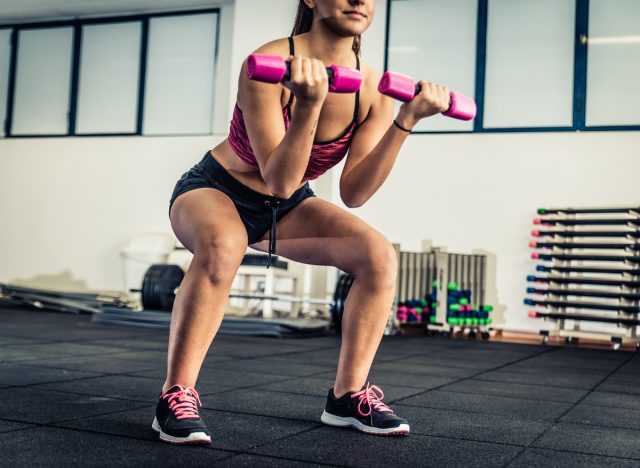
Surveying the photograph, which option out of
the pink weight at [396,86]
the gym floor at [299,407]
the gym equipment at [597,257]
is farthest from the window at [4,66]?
the pink weight at [396,86]

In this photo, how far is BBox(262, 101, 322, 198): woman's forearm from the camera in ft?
4.53

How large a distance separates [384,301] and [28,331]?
3.27 metres

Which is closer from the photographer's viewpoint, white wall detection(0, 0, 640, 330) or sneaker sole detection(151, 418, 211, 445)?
sneaker sole detection(151, 418, 211, 445)

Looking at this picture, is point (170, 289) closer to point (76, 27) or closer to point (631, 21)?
point (76, 27)

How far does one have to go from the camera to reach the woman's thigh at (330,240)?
166cm

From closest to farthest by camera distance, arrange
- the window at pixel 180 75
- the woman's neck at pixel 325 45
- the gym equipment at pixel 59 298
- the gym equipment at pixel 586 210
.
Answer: the woman's neck at pixel 325 45
the gym equipment at pixel 586 210
the gym equipment at pixel 59 298
the window at pixel 180 75

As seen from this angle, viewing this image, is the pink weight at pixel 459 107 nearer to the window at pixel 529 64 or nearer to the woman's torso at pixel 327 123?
the woman's torso at pixel 327 123

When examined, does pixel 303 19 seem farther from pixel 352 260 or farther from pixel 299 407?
pixel 299 407

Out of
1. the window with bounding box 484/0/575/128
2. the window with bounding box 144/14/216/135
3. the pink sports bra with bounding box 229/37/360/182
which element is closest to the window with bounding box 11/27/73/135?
the window with bounding box 144/14/216/135

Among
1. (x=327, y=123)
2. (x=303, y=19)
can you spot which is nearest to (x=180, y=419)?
(x=327, y=123)

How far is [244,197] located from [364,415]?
0.60m

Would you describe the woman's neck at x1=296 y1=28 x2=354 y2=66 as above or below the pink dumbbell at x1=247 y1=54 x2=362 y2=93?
above

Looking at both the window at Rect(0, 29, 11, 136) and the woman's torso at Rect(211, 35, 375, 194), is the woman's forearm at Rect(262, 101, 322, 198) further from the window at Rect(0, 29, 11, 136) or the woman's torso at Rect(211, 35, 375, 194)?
the window at Rect(0, 29, 11, 136)

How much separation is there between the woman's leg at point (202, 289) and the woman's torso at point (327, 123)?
0.49 feet
